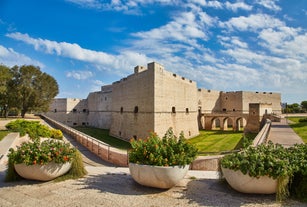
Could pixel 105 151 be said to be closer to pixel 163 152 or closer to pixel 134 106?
pixel 163 152

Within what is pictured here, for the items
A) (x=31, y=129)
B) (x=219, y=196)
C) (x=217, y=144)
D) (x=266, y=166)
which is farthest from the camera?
(x=217, y=144)

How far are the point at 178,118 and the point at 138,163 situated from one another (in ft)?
65.1

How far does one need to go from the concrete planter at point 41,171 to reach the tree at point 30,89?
28.0 m

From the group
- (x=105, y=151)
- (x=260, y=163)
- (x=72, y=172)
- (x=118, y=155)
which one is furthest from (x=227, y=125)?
(x=260, y=163)

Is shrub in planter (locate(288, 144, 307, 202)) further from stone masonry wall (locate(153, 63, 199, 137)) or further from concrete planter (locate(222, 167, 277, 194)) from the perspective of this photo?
stone masonry wall (locate(153, 63, 199, 137))

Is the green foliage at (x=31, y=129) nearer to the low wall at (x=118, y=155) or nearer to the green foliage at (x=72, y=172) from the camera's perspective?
the low wall at (x=118, y=155)

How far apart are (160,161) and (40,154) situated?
2.04 meters

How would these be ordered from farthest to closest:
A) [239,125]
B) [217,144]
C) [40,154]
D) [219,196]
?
[239,125] < [217,144] < [40,154] < [219,196]

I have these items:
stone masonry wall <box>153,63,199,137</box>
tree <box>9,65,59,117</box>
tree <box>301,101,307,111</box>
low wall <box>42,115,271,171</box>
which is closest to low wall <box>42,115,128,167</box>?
low wall <box>42,115,271,171</box>

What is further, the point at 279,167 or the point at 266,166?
the point at 266,166

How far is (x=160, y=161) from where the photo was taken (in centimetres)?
340

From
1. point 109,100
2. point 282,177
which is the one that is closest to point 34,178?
point 282,177

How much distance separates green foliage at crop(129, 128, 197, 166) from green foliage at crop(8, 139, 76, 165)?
1.22m

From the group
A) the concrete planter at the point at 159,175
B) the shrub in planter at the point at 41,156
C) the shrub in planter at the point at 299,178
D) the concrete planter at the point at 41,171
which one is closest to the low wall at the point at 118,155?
the concrete planter at the point at 159,175
